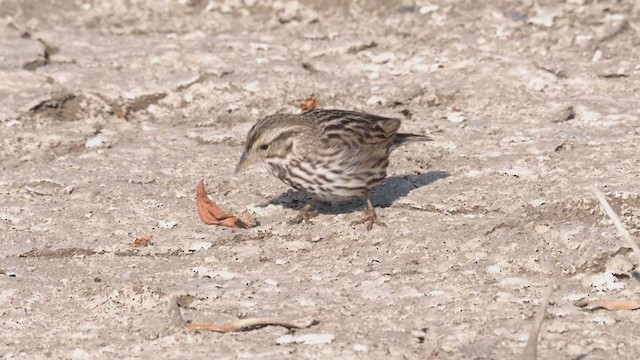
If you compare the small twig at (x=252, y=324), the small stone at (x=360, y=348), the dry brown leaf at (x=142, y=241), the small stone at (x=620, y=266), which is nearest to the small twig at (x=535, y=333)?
the small stone at (x=360, y=348)

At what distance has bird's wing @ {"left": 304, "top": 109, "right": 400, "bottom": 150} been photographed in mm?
7137

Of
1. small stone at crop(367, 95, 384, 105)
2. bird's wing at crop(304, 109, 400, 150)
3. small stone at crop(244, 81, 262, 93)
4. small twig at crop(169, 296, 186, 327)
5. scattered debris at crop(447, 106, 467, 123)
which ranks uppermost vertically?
bird's wing at crop(304, 109, 400, 150)

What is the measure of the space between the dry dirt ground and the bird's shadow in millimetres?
20

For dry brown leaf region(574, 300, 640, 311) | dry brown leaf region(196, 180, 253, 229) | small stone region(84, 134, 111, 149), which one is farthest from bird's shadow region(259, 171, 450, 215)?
dry brown leaf region(574, 300, 640, 311)

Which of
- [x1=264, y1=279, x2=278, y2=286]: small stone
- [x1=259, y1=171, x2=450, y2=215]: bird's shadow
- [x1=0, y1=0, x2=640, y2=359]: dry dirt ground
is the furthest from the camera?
[x1=259, y1=171, x2=450, y2=215]: bird's shadow

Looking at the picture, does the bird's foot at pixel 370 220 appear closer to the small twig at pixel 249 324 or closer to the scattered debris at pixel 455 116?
the small twig at pixel 249 324

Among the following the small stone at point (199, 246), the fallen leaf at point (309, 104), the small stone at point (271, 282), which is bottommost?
the fallen leaf at point (309, 104)

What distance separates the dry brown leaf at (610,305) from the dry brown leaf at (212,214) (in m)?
2.14

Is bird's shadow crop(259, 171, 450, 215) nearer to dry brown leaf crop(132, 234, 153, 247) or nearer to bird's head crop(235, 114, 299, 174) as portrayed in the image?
bird's head crop(235, 114, 299, 174)

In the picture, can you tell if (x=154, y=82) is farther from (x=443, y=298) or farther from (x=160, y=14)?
(x=443, y=298)

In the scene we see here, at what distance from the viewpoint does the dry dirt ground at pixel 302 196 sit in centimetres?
581

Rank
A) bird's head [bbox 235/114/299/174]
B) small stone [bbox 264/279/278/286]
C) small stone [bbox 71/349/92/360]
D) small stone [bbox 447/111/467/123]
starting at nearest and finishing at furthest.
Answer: small stone [bbox 71/349/92/360] < small stone [bbox 264/279/278/286] < bird's head [bbox 235/114/299/174] < small stone [bbox 447/111/467/123]

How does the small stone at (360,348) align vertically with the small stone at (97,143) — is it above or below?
above

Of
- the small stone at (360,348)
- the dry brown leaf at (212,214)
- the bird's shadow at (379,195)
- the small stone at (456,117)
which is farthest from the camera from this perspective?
the small stone at (456,117)
